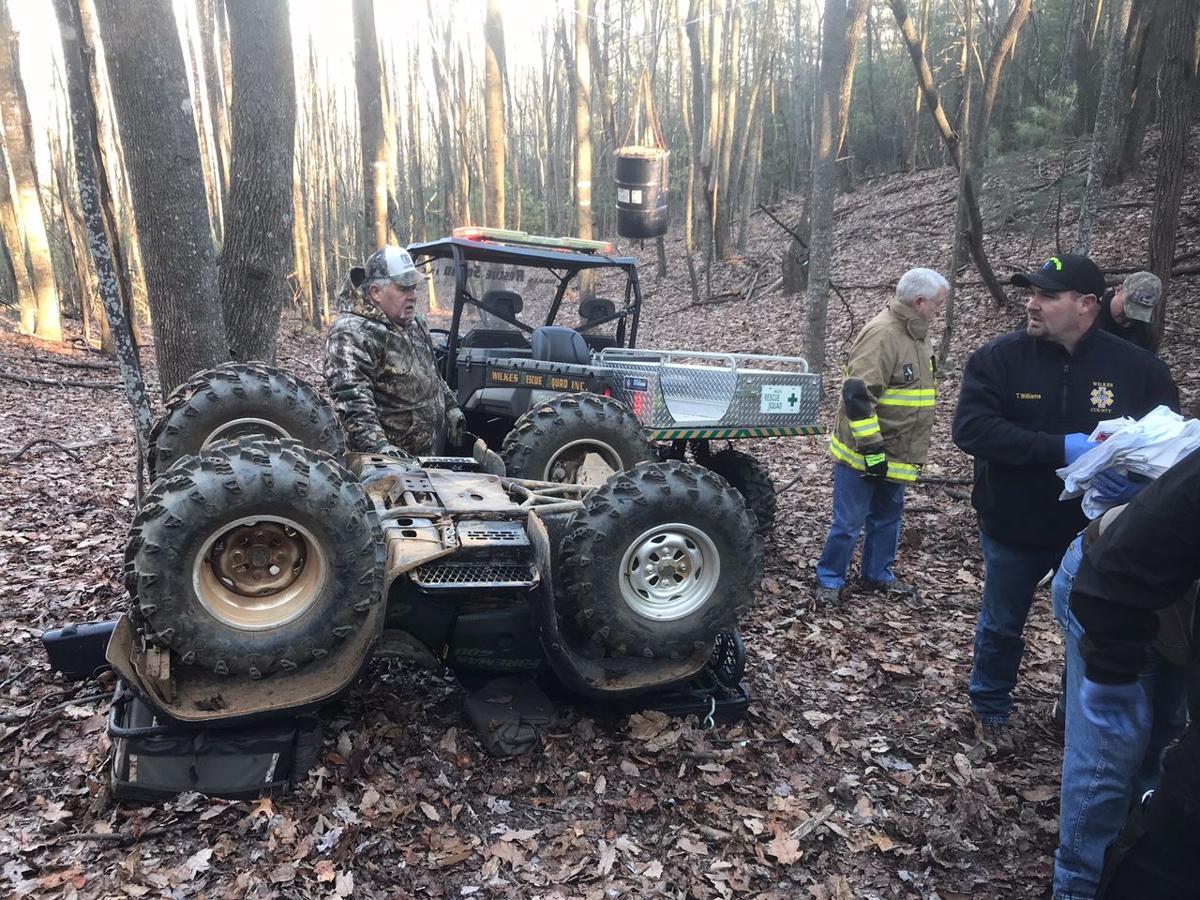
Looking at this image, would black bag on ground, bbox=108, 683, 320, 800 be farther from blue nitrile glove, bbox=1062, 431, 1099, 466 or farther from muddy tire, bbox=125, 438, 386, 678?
blue nitrile glove, bbox=1062, 431, 1099, 466

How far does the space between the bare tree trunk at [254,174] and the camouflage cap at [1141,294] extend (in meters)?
5.64

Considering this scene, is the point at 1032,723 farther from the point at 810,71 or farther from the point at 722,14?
the point at 810,71

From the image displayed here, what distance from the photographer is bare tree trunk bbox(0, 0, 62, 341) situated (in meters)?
13.0

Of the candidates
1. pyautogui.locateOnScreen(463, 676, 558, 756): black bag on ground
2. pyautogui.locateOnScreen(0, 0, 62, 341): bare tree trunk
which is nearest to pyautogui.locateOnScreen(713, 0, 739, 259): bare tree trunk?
pyautogui.locateOnScreen(0, 0, 62, 341): bare tree trunk

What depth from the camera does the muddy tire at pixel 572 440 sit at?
4.61 meters

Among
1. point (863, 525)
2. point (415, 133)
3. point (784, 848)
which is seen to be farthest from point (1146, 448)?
point (415, 133)

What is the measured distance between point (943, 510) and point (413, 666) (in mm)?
4782

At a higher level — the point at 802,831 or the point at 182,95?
the point at 182,95

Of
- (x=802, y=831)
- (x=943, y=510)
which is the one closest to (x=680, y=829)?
(x=802, y=831)

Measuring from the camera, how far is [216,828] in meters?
2.79

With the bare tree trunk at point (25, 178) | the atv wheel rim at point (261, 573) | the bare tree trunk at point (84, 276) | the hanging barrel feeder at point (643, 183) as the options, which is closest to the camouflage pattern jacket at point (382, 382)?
the atv wheel rim at point (261, 573)

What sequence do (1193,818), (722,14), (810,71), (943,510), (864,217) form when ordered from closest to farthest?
(1193,818)
(943,510)
(722,14)
(864,217)
(810,71)

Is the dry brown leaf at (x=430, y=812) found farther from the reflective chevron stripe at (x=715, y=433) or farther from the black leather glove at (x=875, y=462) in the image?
the black leather glove at (x=875, y=462)

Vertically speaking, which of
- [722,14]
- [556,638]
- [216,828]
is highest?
[722,14]
